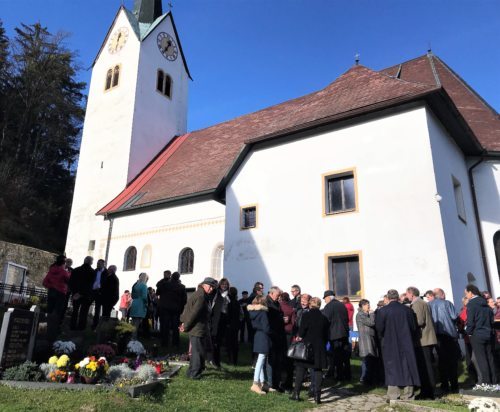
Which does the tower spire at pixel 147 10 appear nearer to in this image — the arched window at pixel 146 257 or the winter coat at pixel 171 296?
the arched window at pixel 146 257

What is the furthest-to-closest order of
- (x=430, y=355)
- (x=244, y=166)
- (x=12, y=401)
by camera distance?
(x=244, y=166)
(x=430, y=355)
(x=12, y=401)

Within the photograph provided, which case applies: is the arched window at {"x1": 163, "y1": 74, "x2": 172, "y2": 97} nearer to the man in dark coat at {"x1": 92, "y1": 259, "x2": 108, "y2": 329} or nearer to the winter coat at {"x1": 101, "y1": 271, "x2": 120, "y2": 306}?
the man in dark coat at {"x1": 92, "y1": 259, "x2": 108, "y2": 329}

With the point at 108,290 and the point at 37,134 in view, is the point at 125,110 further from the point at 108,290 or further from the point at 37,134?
the point at 108,290

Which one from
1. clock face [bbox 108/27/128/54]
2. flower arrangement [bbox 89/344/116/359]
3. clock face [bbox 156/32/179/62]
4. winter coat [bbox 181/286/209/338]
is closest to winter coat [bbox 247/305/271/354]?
winter coat [bbox 181/286/209/338]

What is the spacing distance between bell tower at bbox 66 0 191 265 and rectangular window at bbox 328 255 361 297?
14028 millimetres

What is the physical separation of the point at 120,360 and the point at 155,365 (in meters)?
0.77

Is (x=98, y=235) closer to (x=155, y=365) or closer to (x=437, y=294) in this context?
(x=155, y=365)

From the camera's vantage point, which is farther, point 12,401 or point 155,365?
point 155,365

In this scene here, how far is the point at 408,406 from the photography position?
6145 mm

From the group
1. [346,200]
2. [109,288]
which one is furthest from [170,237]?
[346,200]

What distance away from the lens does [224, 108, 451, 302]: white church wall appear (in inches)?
465

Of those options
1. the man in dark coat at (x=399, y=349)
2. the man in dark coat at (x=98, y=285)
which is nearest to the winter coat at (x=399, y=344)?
the man in dark coat at (x=399, y=349)

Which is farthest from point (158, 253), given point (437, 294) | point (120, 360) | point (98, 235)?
point (437, 294)

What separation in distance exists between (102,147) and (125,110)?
2.66 metres
